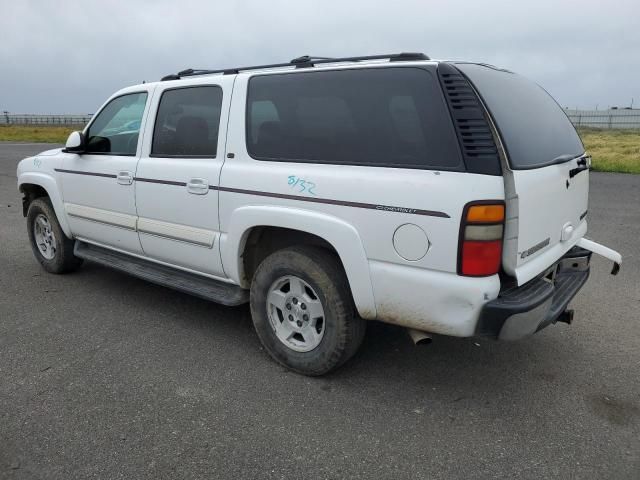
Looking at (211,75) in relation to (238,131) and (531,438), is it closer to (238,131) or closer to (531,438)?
(238,131)

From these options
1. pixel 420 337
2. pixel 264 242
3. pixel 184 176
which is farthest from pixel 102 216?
pixel 420 337

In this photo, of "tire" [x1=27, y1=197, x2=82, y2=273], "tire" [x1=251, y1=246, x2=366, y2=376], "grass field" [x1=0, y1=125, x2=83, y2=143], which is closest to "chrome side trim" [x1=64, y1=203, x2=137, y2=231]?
"tire" [x1=27, y1=197, x2=82, y2=273]

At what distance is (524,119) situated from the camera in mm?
3221

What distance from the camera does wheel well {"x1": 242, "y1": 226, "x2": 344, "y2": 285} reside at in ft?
11.7

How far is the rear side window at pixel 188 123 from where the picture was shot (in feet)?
12.7

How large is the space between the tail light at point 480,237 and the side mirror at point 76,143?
357 cm

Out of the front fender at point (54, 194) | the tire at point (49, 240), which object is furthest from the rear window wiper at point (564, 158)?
the tire at point (49, 240)

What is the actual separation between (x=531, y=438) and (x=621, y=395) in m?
0.82

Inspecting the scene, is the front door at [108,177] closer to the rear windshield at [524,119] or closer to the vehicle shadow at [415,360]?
the vehicle shadow at [415,360]

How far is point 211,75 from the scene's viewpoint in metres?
4.15

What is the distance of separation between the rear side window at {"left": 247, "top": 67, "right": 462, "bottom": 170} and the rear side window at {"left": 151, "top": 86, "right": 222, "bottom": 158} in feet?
1.17

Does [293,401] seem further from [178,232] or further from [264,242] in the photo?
[178,232]

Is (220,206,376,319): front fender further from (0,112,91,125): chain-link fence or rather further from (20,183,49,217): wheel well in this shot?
(0,112,91,125): chain-link fence

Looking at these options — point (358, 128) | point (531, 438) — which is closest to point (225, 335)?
point (358, 128)
